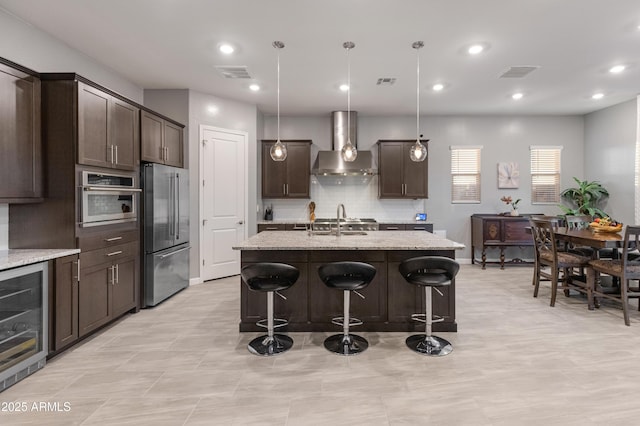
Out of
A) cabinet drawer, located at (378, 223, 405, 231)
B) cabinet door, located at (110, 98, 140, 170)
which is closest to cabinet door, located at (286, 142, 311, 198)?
cabinet drawer, located at (378, 223, 405, 231)

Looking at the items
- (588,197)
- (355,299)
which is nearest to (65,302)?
(355,299)

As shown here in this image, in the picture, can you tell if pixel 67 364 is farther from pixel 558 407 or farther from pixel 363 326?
pixel 558 407

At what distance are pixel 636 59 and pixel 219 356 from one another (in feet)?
19.5

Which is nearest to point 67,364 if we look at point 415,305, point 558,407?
point 415,305

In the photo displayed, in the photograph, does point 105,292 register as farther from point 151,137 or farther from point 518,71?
point 518,71

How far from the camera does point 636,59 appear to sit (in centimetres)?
413

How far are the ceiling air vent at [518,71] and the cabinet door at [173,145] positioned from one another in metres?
4.76

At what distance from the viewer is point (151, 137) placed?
13.8 feet

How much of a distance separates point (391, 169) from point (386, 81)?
1.96 metres

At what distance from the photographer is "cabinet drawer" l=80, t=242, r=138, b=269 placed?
3080mm

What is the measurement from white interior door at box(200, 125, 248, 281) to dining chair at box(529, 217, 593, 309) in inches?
180

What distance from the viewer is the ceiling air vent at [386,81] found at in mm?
4777

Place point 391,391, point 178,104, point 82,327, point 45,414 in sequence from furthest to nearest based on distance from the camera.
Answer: point 178,104 → point 82,327 → point 391,391 → point 45,414

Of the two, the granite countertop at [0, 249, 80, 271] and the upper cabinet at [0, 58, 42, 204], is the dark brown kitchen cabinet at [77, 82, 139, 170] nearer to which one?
the upper cabinet at [0, 58, 42, 204]
